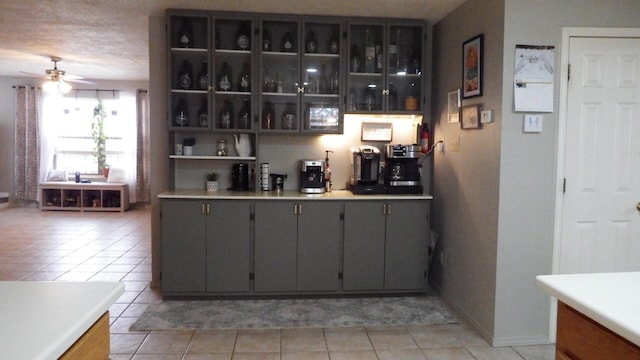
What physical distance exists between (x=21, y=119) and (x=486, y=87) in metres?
8.79

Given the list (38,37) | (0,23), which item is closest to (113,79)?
(38,37)

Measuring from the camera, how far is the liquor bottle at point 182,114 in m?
4.11

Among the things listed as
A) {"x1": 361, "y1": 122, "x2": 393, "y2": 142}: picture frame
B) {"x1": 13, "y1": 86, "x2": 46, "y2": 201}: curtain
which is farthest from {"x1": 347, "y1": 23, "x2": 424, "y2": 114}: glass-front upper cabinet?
{"x1": 13, "y1": 86, "x2": 46, "y2": 201}: curtain

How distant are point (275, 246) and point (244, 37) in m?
1.84

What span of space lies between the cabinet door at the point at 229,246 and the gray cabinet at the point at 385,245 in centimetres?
84

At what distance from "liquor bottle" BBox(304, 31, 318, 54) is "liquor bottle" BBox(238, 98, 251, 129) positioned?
0.71 m

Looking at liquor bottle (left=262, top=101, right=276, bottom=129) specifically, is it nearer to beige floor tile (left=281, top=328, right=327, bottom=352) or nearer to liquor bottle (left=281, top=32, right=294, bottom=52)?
liquor bottle (left=281, top=32, right=294, bottom=52)

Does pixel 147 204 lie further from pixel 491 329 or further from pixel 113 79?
pixel 491 329

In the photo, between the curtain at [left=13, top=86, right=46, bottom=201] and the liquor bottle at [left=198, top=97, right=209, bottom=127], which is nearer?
the liquor bottle at [left=198, top=97, right=209, bottom=127]

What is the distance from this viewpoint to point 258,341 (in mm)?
3160

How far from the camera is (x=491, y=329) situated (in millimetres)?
3164

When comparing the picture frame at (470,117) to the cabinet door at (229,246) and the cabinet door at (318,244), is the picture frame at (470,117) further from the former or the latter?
the cabinet door at (229,246)

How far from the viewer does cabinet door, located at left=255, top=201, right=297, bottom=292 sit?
3865mm

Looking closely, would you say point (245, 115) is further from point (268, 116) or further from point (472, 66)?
point (472, 66)
